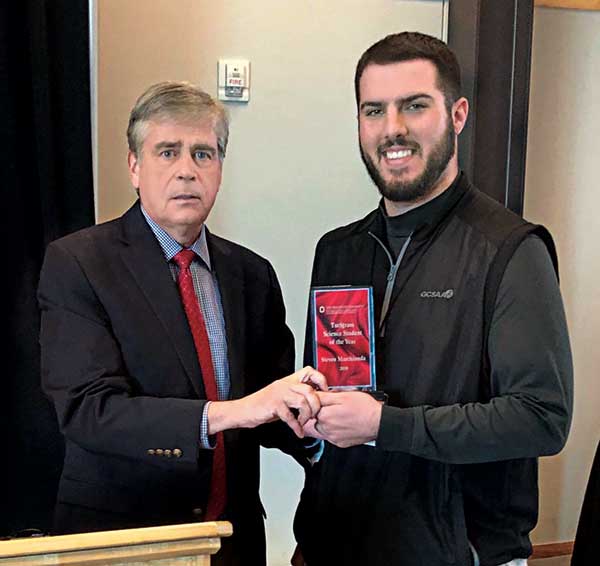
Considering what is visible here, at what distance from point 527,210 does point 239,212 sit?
106 centimetres

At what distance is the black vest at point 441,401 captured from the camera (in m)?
1.38

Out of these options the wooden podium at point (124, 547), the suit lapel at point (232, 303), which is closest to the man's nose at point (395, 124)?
the suit lapel at point (232, 303)

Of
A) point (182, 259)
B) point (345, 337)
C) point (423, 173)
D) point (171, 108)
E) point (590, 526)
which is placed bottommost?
point (590, 526)

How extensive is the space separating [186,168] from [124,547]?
82cm

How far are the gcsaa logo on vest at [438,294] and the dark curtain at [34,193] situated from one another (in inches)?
43.8

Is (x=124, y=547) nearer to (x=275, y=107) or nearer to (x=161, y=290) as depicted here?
(x=161, y=290)

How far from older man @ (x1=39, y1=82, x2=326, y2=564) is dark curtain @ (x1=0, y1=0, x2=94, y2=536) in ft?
2.22

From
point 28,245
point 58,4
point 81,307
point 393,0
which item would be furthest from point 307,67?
point 81,307

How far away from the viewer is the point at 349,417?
134 centimetres

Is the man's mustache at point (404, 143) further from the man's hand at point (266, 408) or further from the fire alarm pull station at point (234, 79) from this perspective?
the fire alarm pull station at point (234, 79)

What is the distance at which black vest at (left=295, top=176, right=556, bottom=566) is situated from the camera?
1.38 metres

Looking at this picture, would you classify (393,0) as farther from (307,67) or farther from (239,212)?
(239,212)

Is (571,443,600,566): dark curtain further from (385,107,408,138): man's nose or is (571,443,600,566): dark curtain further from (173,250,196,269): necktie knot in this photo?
(173,250,196,269): necktie knot

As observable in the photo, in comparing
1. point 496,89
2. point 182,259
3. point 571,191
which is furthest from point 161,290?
point 571,191
